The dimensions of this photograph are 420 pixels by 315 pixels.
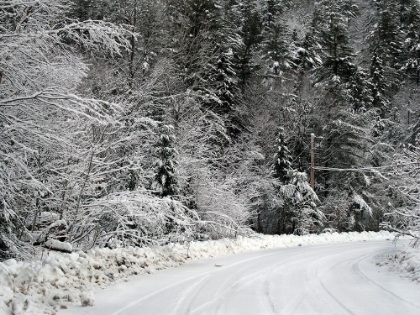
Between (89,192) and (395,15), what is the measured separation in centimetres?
5139

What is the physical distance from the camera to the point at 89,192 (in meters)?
9.85

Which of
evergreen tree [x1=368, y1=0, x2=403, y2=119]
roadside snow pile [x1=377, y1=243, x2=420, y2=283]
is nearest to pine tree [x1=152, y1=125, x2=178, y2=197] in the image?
roadside snow pile [x1=377, y1=243, x2=420, y2=283]

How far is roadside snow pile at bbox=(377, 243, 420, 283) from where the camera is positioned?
8055 mm

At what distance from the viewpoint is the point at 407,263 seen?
887 centimetres

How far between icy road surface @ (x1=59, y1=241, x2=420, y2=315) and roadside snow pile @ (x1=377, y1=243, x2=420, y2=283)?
28 centimetres

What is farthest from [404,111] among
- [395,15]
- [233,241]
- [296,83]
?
[233,241]

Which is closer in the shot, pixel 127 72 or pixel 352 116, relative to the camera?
pixel 127 72

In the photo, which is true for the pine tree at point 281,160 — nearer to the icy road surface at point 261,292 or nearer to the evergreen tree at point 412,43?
the icy road surface at point 261,292

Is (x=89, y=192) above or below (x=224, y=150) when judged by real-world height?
below

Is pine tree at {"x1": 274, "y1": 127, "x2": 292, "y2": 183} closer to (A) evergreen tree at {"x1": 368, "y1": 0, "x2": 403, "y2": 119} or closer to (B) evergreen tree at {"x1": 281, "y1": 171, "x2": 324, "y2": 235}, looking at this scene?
(B) evergreen tree at {"x1": 281, "y1": 171, "x2": 324, "y2": 235}

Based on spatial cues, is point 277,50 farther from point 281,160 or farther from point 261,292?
point 261,292

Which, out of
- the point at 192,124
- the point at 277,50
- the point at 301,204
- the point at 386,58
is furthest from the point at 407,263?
the point at 386,58

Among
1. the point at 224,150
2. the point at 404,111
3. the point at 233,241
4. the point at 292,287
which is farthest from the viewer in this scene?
the point at 404,111

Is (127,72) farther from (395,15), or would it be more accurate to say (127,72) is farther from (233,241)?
(395,15)
